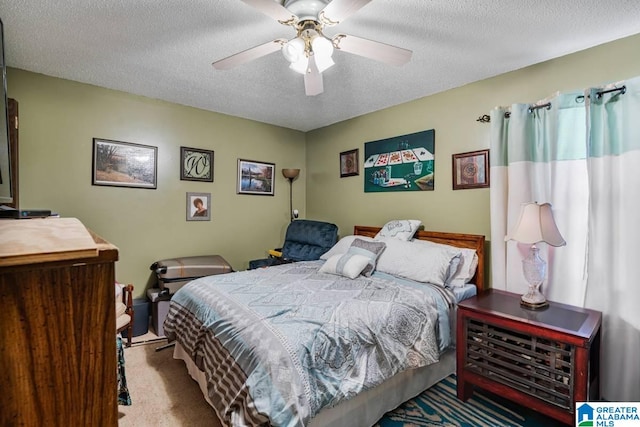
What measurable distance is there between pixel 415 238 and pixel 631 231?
159 centimetres

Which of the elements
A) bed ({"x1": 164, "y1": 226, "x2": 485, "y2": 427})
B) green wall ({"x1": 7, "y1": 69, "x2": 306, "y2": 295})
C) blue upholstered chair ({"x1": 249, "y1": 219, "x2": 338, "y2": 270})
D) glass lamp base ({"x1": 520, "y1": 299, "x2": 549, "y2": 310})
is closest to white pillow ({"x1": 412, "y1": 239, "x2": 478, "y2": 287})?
bed ({"x1": 164, "y1": 226, "x2": 485, "y2": 427})

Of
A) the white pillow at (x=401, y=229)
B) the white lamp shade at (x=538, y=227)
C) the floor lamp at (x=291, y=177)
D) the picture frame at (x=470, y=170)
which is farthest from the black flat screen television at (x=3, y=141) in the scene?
the floor lamp at (x=291, y=177)

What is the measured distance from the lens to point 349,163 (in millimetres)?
3996

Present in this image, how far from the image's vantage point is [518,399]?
74.0 inches

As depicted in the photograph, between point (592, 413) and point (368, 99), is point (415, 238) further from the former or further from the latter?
point (592, 413)

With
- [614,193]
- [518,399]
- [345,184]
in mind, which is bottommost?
[518,399]

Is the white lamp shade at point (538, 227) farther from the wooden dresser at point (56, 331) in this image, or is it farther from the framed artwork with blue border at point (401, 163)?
the wooden dresser at point (56, 331)

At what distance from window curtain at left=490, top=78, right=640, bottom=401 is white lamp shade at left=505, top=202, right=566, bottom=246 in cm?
26

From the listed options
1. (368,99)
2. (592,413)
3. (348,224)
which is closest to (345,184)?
(348,224)

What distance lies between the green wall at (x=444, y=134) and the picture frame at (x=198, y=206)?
4.95 feet

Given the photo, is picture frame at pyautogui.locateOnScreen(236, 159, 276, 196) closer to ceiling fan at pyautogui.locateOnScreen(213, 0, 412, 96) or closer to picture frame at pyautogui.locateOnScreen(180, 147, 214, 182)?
picture frame at pyautogui.locateOnScreen(180, 147, 214, 182)

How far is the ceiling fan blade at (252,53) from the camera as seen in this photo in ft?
5.96

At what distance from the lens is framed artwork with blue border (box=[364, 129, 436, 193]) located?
319 cm

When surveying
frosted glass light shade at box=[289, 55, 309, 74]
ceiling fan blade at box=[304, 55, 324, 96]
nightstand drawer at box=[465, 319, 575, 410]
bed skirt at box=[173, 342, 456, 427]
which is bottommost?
bed skirt at box=[173, 342, 456, 427]
